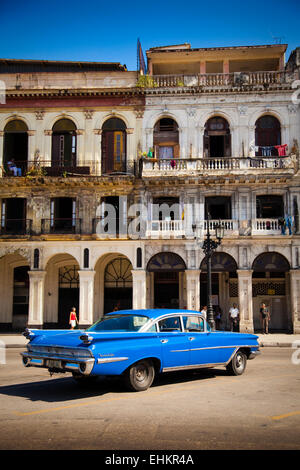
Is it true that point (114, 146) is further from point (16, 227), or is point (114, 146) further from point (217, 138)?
point (16, 227)

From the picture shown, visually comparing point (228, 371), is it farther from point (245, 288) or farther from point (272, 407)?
point (245, 288)

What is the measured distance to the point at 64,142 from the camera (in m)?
26.2

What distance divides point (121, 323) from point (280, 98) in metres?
21.0

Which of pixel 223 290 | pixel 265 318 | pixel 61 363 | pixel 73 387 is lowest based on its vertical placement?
pixel 73 387

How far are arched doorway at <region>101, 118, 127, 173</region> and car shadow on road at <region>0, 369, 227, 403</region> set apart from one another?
686 inches

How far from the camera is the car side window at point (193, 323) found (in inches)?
351

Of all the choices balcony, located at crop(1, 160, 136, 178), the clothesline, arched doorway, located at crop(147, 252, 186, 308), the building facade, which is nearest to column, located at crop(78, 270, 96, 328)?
the building facade

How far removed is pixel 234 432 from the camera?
533 cm

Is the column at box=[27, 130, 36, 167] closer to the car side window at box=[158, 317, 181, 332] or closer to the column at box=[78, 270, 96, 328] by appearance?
the column at box=[78, 270, 96, 328]

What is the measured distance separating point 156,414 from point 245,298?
1850cm

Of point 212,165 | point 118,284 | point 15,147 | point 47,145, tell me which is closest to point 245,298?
point 212,165

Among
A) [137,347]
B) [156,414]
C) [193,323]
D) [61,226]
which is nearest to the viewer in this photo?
[156,414]

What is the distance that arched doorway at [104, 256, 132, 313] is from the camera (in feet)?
87.0
